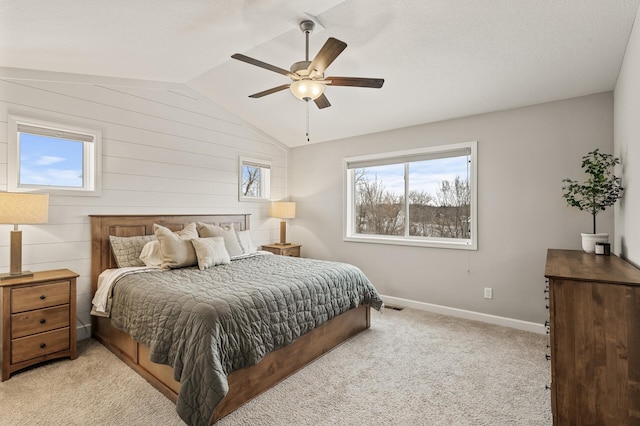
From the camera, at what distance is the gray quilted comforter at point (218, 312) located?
1.86m

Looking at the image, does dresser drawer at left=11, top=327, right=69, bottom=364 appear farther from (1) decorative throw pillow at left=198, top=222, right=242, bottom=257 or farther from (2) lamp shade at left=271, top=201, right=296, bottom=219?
(2) lamp shade at left=271, top=201, right=296, bottom=219

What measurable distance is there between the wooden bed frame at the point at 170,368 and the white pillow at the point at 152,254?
38 centimetres

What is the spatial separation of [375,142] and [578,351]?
3.42 metres

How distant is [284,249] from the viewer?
4867mm

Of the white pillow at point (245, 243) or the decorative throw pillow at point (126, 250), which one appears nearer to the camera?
the decorative throw pillow at point (126, 250)

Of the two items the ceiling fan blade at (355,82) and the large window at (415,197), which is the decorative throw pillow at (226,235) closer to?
the large window at (415,197)

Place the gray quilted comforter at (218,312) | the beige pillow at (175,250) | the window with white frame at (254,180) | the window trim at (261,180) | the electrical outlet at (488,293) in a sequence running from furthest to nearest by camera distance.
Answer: the window with white frame at (254,180) < the window trim at (261,180) < the electrical outlet at (488,293) < the beige pillow at (175,250) < the gray quilted comforter at (218,312)

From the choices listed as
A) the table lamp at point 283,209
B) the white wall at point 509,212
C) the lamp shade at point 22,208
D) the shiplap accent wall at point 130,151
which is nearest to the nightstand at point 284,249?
the table lamp at point 283,209

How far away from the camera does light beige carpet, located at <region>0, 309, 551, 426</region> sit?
6.68 feet

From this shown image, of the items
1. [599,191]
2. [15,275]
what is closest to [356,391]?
[599,191]

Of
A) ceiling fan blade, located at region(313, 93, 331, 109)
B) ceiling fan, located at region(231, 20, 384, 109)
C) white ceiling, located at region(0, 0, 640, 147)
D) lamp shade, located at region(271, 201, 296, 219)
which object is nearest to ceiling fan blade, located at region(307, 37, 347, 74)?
ceiling fan, located at region(231, 20, 384, 109)

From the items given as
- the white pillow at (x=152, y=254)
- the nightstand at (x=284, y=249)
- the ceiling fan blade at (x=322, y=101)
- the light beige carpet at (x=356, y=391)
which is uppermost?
the ceiling fan blade at (x=322, y=101)

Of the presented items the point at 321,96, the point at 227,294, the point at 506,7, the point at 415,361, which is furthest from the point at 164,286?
the point at 506,7

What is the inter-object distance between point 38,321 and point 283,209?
3.14m
